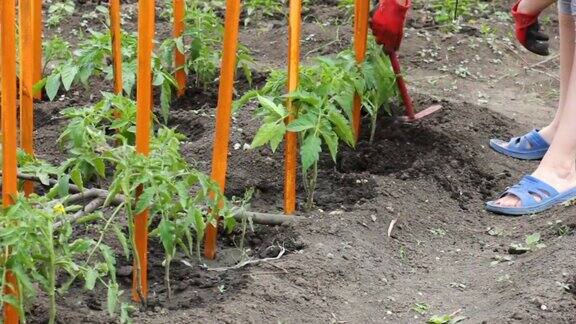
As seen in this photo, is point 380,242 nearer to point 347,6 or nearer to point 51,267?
point 51,267

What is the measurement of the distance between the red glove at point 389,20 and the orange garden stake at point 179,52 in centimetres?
92

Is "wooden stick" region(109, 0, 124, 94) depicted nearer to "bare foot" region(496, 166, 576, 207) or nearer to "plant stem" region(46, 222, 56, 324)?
"plant stem" region(46, 222, 56, 324)

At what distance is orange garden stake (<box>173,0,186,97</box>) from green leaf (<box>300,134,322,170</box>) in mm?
1320

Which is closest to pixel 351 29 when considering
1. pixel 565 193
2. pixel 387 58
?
pixel 387 58

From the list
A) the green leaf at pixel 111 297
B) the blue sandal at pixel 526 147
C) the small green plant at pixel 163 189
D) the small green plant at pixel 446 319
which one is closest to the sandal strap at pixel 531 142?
the blue sandal at pixel 526 147

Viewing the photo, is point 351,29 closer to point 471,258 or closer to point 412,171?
point 412,171

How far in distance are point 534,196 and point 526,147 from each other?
59 centimetres

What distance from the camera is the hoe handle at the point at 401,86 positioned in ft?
14.0

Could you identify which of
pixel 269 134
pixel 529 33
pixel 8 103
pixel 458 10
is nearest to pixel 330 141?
pixel 269 134

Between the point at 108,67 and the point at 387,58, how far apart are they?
115 centimetres

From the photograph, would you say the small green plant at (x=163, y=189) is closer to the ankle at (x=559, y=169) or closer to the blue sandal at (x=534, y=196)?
the blue sandal at (x=534, y=196)

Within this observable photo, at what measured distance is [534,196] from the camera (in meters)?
4.11

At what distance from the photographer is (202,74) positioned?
487cm

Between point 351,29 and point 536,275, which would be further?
point 351,29
